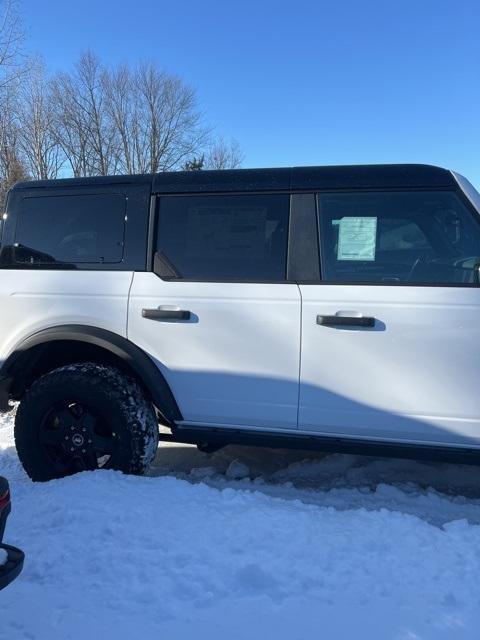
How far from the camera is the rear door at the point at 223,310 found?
3076 mm

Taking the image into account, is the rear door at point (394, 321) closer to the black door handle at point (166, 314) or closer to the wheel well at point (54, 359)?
the black door handle at point (166, 314)

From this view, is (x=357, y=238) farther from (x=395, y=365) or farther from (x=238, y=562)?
(x=238, y=562)

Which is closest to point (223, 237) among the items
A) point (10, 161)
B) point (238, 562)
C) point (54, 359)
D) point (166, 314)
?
point (166, 314)

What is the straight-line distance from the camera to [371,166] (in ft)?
10.0

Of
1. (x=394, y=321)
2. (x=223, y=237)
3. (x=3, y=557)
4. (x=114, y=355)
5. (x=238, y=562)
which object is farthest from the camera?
(x=114, y=355)

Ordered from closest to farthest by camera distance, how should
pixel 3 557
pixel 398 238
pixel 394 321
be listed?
pixel 3 557 < pixel 394 321 < pixel 398 238

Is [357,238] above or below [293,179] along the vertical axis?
below

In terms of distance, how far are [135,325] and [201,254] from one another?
23.0 inches

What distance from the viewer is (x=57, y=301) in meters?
3.40

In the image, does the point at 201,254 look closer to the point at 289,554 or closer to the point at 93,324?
the point at 93,324

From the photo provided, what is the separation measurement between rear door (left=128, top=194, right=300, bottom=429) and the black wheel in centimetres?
28

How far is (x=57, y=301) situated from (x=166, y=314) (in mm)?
739

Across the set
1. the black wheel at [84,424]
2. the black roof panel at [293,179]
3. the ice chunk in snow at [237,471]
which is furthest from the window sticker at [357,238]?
the ice chunk in snow at [237,471]

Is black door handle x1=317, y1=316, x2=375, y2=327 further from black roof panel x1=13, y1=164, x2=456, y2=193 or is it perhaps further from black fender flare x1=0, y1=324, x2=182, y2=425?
black fender flare x1=0, y1=324, x2=182, y2=425
